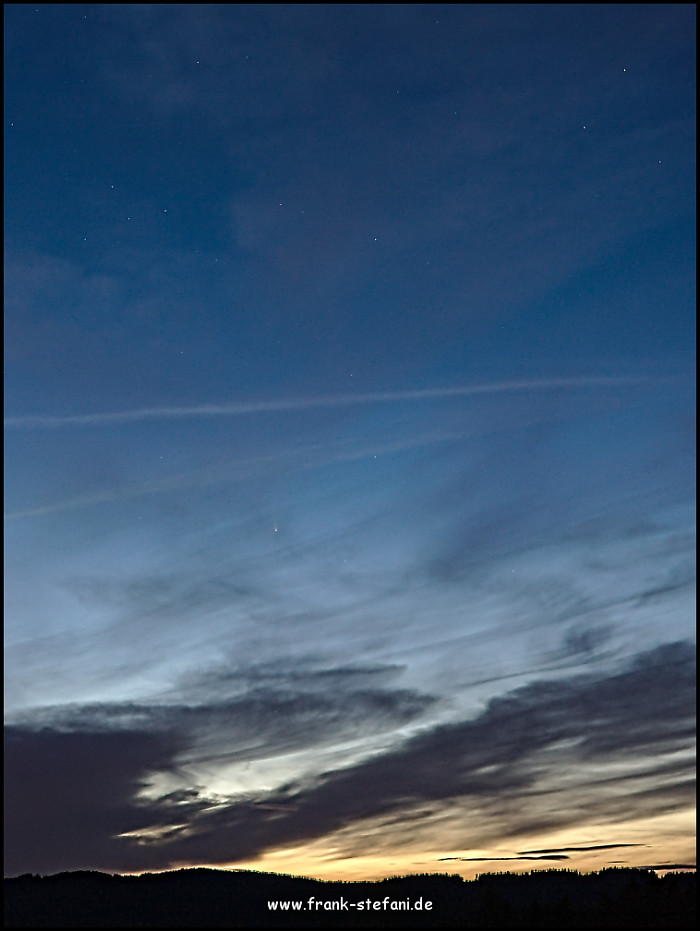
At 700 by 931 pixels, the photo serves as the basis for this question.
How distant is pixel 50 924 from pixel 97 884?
22.7 m

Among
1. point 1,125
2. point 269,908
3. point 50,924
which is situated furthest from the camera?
point 269,908

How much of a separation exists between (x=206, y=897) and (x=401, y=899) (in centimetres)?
2523

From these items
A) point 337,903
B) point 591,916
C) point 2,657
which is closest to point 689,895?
point 591,916

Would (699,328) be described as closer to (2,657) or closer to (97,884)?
(2,657)

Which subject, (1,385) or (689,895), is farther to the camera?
(689,895)

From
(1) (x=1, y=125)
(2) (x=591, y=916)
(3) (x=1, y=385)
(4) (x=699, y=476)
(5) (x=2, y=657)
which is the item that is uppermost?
(1) (x=1, y=125)

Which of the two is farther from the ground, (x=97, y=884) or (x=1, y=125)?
(x=1, y=125)

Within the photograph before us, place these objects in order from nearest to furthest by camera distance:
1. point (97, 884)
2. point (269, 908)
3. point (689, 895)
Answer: point (269, 908) < point (97, 884) < point (689, 895)

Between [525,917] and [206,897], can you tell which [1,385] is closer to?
[206,897]

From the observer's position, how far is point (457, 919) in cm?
10475

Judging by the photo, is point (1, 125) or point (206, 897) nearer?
point (1, 125)

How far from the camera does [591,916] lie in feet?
379

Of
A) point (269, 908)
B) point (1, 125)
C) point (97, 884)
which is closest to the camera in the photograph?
point (1, 125)

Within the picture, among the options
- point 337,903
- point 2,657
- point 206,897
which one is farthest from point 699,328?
point 206,897
